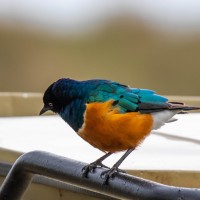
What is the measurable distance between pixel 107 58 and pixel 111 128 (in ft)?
32.7

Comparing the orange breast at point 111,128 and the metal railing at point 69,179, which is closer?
the metal railing at point 69,179

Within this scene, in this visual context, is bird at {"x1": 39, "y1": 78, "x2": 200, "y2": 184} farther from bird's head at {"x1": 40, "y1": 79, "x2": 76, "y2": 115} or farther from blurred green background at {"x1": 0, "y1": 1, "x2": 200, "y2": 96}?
blurred green background at {"x1": 0, "y1": 1, "x2": 200, "y2": 96}

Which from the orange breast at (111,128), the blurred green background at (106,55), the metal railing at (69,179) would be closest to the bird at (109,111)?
the orange breast at (111,128)

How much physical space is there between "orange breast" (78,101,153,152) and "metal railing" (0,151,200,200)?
0.77 metres

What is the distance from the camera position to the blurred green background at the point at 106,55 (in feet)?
39.4

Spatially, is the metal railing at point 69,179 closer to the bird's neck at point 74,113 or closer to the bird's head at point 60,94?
the bird's neck at point 74,113

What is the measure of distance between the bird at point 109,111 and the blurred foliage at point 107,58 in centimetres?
791

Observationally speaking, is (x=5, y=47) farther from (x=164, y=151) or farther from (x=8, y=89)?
(x=164, y=151)

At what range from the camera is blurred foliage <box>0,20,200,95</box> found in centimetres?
1198

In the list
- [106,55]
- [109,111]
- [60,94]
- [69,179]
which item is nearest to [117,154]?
[109,111]

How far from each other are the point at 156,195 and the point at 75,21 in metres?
13.2

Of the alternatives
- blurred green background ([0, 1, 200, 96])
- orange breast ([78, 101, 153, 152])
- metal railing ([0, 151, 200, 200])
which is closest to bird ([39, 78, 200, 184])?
orange breast ([78, 101, 153, 152])

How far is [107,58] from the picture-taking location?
43.6 ft

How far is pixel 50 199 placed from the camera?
3068mm
